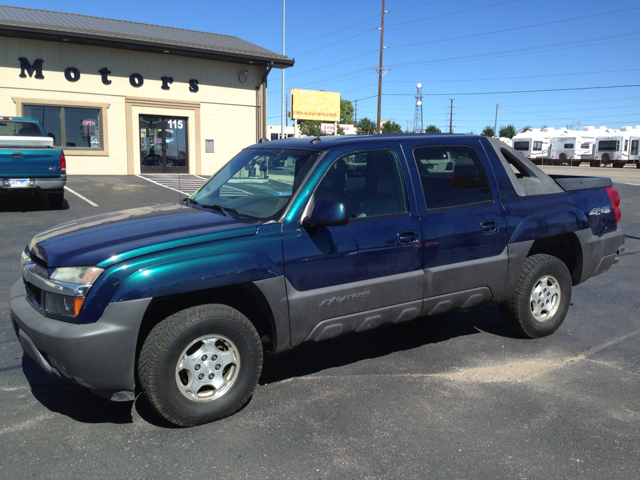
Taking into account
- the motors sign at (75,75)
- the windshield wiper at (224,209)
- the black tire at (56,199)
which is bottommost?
the black tire at (56,199)

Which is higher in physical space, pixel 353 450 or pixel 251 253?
pixel 251 253

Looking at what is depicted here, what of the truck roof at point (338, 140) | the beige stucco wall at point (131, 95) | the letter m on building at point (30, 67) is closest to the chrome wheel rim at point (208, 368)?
the truck roof at point (338, 140)

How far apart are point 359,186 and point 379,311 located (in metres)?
0.92

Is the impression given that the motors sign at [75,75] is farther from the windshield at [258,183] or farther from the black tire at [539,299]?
the black tire at [539,299]

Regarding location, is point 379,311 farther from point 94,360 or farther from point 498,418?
point 94,360

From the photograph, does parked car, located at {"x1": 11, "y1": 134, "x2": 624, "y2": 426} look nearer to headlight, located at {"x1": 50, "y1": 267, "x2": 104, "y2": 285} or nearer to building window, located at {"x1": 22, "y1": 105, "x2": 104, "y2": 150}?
headlight, located at {"x1": 50, "y1": 267, "x2": 104, "y2": 285}

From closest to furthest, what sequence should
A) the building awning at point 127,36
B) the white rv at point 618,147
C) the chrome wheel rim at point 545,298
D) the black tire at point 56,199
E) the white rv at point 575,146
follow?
1. the chrome wheel rim at point 545,298
2. the black tire at point 56,199
3. the building awning at point 127,36
4. the white rv at point 618,147
5. the white rv at point 575,146

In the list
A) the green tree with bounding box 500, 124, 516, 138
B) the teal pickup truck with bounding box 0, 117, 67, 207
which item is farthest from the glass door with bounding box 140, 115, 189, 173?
the green tree with bounding box 500, 124, 516, 138

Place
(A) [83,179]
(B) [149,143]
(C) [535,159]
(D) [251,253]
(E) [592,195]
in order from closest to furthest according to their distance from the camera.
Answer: (D) [251,253] → (E) [592,195] → (A) [83,179] → (B) [149,143] → (C) [535,159]

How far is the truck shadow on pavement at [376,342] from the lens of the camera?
14.6 ft

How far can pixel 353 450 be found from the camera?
126 inches

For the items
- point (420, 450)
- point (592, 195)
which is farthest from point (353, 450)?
point (592, 195)

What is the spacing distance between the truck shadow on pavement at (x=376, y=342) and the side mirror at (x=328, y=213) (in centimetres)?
137

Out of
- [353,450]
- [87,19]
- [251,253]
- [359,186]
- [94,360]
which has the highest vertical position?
[87,19]
